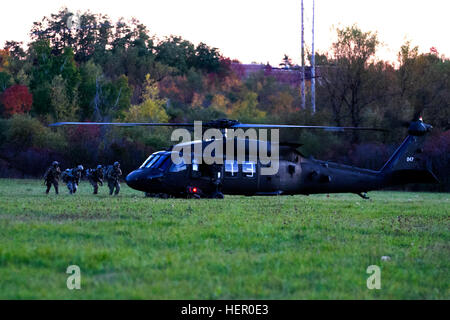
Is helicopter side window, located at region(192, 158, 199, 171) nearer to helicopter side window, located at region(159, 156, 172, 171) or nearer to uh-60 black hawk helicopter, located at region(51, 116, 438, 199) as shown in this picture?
uh-60 black hawk helicopter, located at region(51, 116, 438, 199)

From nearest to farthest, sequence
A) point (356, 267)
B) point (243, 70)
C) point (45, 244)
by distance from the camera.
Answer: point (356, 267) < point (45, 244) < point (243, 70)

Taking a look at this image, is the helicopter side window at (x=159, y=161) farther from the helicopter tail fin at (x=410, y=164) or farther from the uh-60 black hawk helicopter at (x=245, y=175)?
the helicopter tail fin at (x=410, y=164)

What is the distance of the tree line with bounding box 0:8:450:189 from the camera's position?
5253 centimetres

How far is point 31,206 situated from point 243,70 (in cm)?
10363

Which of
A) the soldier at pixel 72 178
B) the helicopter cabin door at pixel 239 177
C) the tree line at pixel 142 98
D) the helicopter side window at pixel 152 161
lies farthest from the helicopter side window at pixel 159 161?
the tree line at pixel 142 98

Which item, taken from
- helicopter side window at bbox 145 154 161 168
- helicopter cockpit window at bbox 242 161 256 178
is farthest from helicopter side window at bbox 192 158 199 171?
helicopter cockpit window at bbox 242 161 256 178

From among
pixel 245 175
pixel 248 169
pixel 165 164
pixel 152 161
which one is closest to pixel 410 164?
pixel 248 169

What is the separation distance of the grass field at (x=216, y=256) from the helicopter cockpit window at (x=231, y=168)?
7.97 metres

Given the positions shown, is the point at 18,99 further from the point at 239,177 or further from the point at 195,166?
the point at 239,177

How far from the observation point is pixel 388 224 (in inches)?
568

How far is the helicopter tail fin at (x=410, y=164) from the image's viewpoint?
82.0 ft

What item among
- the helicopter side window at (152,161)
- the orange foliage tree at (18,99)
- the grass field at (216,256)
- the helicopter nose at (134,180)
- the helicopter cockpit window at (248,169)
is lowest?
the grass field at (216,256)

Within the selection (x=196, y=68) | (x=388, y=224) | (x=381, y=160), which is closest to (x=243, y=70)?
(x=196, y=68)

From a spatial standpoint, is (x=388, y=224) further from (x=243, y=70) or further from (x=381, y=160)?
(x=243, y=70)
